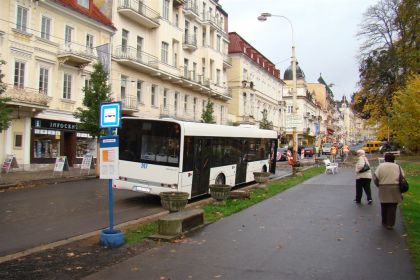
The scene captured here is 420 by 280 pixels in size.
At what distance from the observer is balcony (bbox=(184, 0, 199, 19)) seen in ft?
149

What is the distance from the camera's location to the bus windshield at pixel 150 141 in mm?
13945

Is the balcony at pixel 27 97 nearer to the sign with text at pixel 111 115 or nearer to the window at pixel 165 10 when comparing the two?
the window at pixel 165 10

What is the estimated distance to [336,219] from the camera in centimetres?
1102

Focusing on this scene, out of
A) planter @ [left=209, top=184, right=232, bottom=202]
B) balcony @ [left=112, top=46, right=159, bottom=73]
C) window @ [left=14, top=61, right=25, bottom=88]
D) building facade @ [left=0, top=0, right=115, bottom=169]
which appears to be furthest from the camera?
balcony @ [left=112, top=46, right=159, bottom=73]

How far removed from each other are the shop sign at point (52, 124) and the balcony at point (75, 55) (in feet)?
12.8

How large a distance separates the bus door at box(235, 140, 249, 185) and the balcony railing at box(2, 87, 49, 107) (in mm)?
13224

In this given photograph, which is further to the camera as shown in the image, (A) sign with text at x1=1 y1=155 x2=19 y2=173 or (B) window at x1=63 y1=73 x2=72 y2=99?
(B) window at x1=63 y1=73 x2=72 y2=99

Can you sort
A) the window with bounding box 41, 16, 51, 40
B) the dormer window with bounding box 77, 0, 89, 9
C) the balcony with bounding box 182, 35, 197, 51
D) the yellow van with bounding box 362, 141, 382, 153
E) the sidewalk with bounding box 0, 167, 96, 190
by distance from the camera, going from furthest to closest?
the yellow van with bounding box 362, 141, 382, 153 < the balcony with bounding box 182, 35, 197, 51 < the dormer window with bounding box 77, 0, 89, 9 < the window with bounding box 41, 16, 51, 40 < the sidewalk with bounding box 0, 167, 96, 190

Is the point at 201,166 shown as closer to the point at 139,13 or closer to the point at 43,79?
the point at 43,79

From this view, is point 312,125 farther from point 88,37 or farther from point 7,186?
point 7,186

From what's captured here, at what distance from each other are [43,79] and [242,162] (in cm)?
1528

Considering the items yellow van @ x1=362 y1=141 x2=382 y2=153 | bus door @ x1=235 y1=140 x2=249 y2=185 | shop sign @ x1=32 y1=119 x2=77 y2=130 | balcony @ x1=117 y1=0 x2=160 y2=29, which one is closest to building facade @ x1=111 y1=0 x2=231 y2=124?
balcony @ x1=117 y1=0 x2=160 y2=29

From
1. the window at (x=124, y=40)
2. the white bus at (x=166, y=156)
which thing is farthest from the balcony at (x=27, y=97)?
the white bus at (x=166, y=156)

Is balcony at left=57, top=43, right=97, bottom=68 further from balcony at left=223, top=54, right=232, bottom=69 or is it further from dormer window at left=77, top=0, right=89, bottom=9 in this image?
balcony at left=223, top=54, right=232, bottom=69
